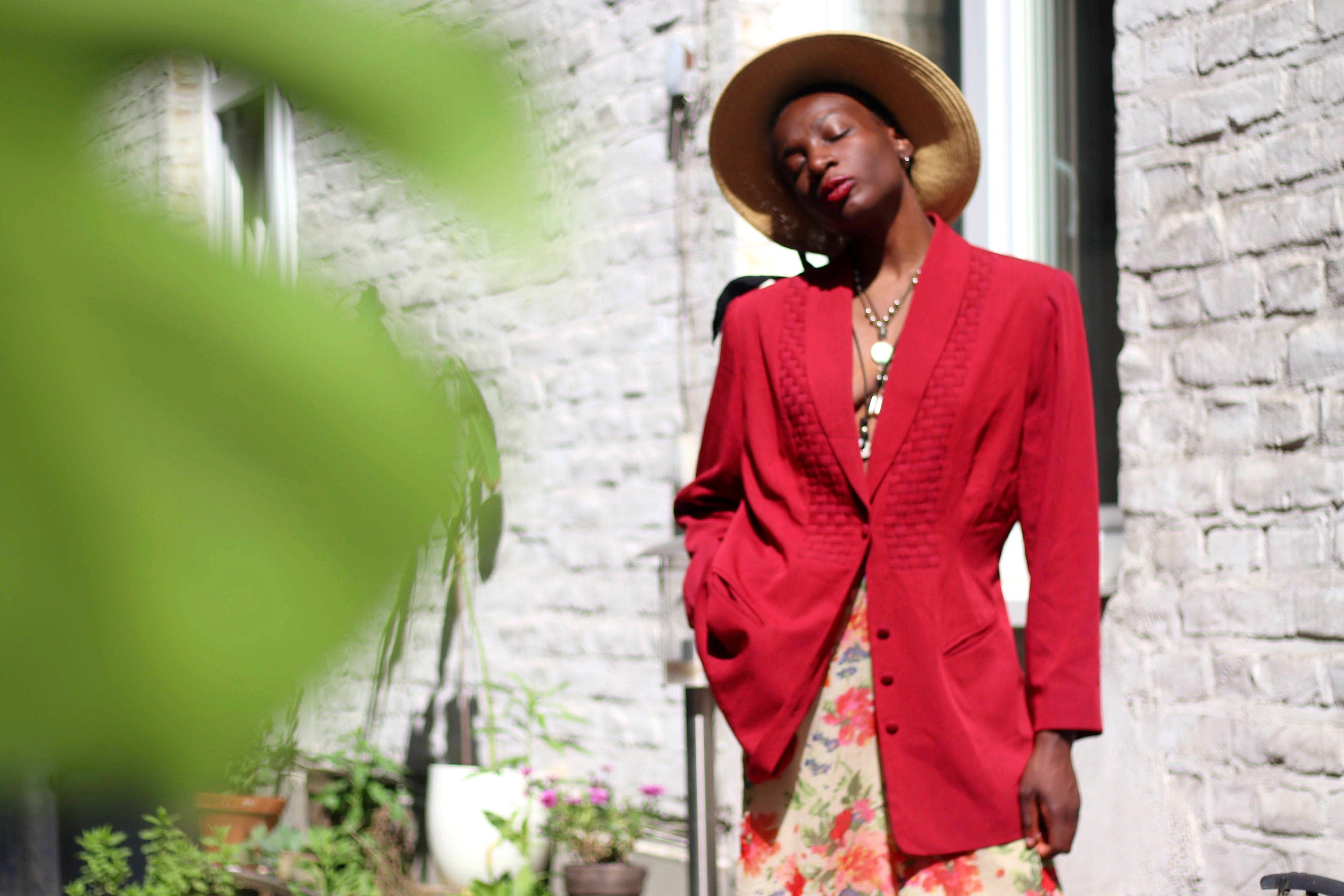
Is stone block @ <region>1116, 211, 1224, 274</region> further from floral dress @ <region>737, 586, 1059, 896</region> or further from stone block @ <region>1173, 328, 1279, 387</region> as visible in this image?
floral dress @ <region>737, 586, 1059, 896</region>

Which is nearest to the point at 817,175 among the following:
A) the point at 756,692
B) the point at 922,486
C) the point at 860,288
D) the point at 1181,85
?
the point at 860,288

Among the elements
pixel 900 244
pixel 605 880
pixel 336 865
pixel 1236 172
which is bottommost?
pixel 336 865

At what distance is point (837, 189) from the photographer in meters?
1.82

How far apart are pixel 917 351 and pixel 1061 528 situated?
30 centimetres

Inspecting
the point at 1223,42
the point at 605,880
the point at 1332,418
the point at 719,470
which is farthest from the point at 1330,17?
the point at 605,880

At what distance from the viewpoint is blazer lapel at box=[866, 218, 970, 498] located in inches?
70.7

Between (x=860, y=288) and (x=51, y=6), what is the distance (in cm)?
176

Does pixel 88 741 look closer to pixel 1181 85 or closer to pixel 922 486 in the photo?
pixel 922 486

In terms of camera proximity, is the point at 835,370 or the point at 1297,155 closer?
the point at 835,370

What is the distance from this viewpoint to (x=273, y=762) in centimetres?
28

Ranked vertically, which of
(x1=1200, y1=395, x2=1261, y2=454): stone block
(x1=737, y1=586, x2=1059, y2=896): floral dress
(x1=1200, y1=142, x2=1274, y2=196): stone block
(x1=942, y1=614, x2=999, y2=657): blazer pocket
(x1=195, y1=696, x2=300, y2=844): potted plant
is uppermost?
(x1=1200, y1=142, x2=1274, y2=196): stone block

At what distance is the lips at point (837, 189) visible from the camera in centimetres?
182

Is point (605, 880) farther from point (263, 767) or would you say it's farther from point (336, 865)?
point (263, 767)

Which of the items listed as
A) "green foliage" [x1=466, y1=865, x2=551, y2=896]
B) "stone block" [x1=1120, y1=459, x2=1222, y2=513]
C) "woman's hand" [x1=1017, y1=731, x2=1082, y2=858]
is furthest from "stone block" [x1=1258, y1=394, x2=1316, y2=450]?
"green foliage" [x1=466, y1=865, x2=551, y2=896]
